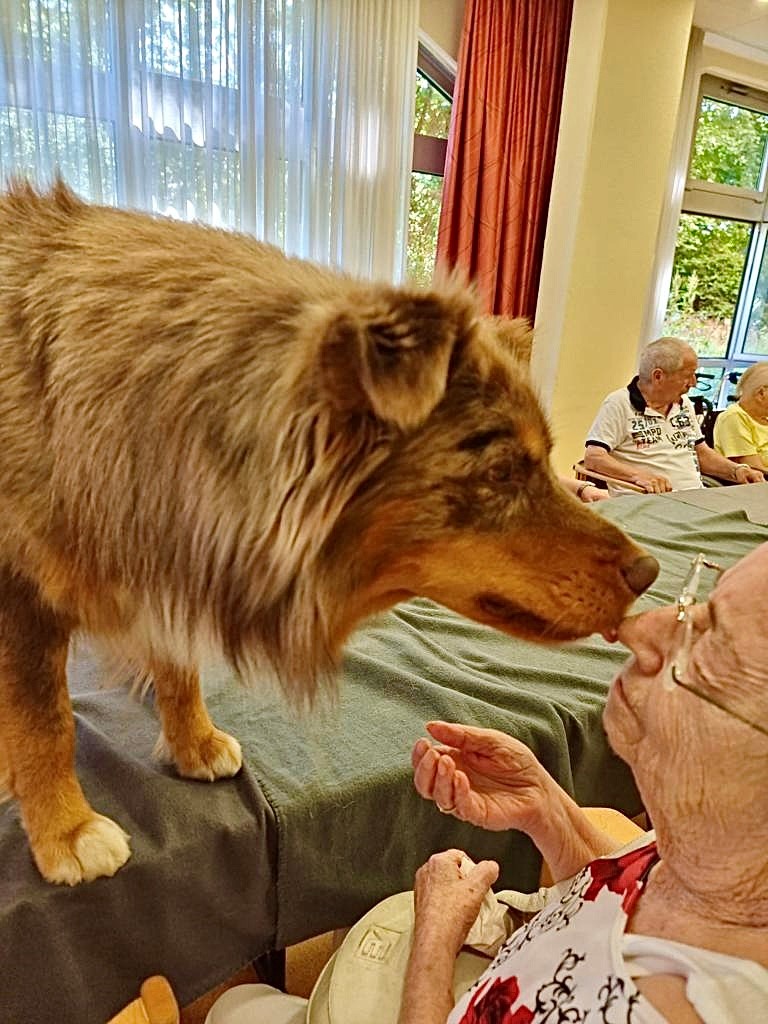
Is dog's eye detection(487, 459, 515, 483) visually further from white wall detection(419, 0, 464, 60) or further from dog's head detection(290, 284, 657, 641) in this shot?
white wall detection(419, 0, 464, 60)

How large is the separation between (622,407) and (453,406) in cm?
295

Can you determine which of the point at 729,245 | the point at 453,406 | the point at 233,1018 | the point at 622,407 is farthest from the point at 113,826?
the point at 729,245

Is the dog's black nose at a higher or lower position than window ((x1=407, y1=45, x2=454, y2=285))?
lower

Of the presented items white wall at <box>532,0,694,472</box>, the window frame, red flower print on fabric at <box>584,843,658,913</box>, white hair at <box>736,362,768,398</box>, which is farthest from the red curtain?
red flower print on fabric at <box>584,843,658,913</box>

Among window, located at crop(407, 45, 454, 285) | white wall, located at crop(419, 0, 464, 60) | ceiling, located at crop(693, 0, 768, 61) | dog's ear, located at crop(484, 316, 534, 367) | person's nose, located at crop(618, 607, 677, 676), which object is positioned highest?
ceiling, located at crop(693, 0, 768, 61)

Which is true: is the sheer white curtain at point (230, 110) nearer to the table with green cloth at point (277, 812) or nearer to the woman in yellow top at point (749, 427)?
the woman in yellow top at point (749, 427)

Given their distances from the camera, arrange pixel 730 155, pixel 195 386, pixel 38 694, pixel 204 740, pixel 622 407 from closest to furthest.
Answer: pixel 195 386
pixel 38 694
pixel 204 740
pixel 622 407
pixel 730 155

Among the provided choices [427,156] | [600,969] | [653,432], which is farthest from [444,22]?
[600,969]

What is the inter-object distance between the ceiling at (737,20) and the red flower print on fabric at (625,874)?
5.33 metres

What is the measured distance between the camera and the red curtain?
13.8 feet

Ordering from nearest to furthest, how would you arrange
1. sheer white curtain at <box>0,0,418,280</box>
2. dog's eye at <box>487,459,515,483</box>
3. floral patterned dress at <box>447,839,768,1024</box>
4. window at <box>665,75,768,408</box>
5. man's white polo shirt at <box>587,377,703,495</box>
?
1. floral patterned dress at <box>447,839,768,1024</box>
2. dog's eye at <box>487,459,515,483</box>
3. sheer white curtain at <box>0,0,418,280</box>
4. man's white polo shirt at <box>587,377,703,495</box>
5. window at <box>665,75,768,408</box>

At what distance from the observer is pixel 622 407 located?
144 inches

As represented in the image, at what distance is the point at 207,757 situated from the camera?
1198mm

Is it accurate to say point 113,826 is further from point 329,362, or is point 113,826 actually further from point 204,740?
point 329,362
